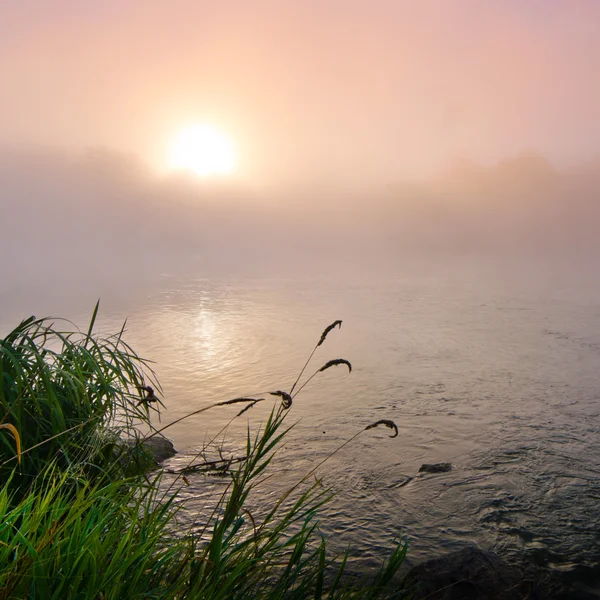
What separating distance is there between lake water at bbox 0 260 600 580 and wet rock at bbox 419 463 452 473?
0.13 m

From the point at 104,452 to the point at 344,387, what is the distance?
21.9ft

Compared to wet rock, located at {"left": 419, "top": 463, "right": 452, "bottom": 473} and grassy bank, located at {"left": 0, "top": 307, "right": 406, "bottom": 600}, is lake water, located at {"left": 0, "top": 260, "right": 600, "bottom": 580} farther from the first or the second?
grassy bank, located at {"left": 0, "top": 307, "right": 406, "bottom": 600}

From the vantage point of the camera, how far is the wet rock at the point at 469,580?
417cm

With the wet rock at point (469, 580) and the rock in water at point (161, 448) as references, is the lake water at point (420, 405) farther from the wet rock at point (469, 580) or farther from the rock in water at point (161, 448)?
the wet rock at point (469, 580)

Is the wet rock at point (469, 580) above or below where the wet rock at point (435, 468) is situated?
above

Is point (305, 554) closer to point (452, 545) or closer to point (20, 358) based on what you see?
point (452, 545)

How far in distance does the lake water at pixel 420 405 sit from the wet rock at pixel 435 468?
13 centimetres

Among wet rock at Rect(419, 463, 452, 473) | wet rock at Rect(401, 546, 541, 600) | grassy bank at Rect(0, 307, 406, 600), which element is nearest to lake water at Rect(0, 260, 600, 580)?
wet rock at Rect(419, 463, 452, 473)

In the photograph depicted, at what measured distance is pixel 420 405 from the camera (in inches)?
382

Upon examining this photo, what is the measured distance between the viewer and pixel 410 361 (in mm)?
12664

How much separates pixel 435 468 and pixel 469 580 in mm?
2993

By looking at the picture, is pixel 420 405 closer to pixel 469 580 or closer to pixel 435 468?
pixel 435 468

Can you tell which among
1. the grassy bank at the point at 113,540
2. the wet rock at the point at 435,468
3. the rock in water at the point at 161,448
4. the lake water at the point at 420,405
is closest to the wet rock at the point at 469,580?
the lake water at the point at 420,405

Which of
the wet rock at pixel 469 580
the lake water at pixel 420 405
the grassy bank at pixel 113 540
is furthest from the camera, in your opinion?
the lake water at pixel 420 405
